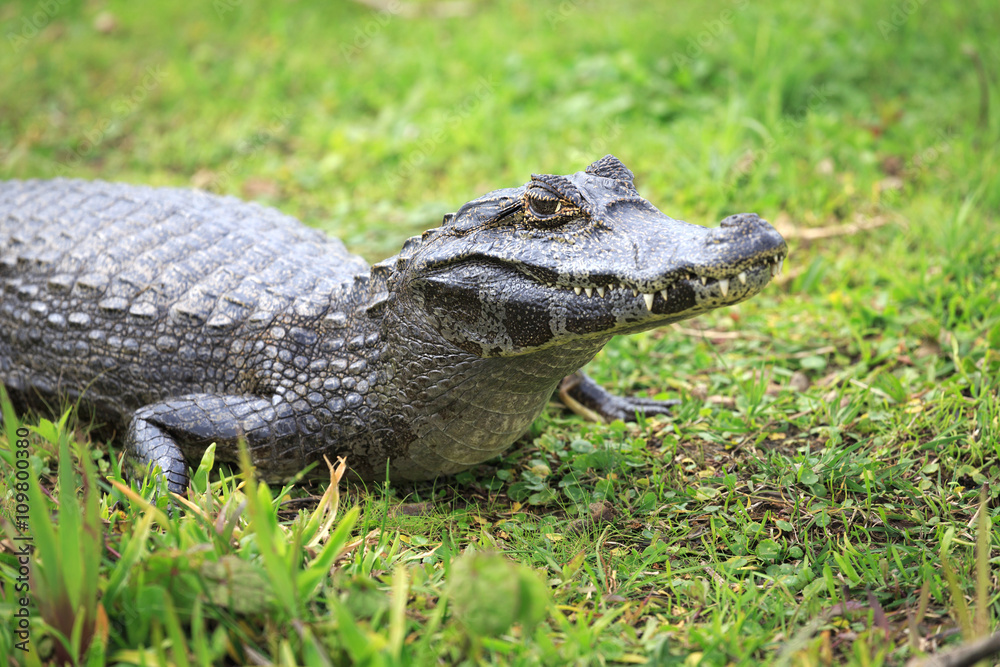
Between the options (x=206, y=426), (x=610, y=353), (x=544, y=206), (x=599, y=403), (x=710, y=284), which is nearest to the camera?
(x=710, y=284)

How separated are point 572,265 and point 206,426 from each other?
1.60 meters

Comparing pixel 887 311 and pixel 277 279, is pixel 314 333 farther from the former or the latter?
pixel 887 311

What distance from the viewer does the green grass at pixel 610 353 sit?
197cm

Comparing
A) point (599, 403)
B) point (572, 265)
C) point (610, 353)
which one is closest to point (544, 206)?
point (572, 265)

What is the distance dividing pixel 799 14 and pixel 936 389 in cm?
458


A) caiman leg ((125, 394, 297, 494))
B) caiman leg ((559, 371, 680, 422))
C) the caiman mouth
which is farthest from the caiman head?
caiman leg ((559, 371, 680, 422))

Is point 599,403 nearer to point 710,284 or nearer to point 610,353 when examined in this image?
point 610,353

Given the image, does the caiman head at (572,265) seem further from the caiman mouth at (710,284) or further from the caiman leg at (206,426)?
the caiman leg at (206,426)

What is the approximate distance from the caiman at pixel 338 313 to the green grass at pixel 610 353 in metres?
0.29

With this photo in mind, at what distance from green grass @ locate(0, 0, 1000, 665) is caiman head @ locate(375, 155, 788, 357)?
75 cm

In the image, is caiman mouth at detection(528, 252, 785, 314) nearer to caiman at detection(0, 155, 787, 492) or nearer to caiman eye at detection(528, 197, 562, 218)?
caiman at detection(0, 155, 787, 492)

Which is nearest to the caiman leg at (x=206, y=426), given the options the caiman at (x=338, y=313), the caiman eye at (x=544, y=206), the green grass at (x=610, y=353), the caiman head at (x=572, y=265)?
the caiman at (x=338, y=313)

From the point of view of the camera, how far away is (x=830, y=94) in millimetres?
6023

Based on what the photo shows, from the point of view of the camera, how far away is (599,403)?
3674 millimetres
